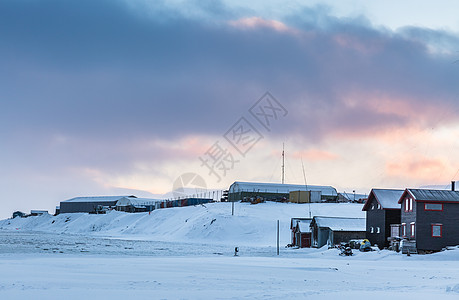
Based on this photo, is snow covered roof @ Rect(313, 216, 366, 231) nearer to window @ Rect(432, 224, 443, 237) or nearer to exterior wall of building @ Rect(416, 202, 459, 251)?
exterior wall of building @ Rect(416, 202, 459, 251)

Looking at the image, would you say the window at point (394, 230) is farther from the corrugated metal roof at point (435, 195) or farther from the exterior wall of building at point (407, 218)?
the corrugated metal roof at point (435, 195)

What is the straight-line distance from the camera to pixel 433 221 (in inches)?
2233

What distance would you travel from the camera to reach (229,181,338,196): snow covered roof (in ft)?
428

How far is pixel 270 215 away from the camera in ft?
351

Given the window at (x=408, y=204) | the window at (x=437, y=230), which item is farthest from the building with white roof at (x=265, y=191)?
the window at (x=437, y=230)

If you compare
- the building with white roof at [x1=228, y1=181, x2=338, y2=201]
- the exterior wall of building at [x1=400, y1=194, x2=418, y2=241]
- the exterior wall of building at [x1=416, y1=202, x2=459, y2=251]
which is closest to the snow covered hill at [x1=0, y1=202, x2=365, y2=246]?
the building with white roof at [x1=228, y1=181, x2=338, y2=201]

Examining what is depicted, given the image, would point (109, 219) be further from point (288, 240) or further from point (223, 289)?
point (223, 289)

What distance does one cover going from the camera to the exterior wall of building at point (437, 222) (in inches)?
2222

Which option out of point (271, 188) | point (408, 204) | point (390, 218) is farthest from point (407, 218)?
point (271, 188)

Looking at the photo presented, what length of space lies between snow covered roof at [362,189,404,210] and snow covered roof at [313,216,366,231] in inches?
238

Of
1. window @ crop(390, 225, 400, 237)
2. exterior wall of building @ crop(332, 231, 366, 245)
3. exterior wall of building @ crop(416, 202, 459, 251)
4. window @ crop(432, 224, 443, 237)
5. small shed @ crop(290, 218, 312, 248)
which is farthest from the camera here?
small shed @ crop(290, 218, 312, 248)

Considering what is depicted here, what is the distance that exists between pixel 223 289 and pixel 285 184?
117m

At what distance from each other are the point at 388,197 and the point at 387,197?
0.11 m

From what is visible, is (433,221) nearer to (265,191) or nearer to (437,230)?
(437,230)
